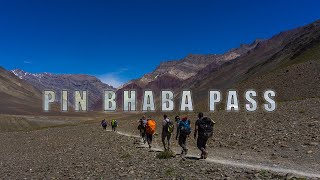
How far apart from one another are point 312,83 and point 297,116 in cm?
4302

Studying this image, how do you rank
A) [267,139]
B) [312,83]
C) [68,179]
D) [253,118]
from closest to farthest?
[68,179], [267,139], [253,118], [312,83]

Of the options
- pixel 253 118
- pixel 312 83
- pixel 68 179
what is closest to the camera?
pixel 68 179

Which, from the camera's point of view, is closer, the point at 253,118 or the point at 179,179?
the point at 179,179

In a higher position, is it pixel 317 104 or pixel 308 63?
pixel 308 63

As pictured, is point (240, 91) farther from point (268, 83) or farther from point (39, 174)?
point (39, 174)

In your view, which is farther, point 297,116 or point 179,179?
point 297,116

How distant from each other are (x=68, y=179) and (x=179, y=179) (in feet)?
18.4

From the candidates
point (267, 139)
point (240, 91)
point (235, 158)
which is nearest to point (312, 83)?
point (240, 91)

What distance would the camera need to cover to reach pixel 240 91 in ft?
341

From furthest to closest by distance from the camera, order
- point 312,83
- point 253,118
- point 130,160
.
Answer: point 312,83 < point 253,118 < point 130,160

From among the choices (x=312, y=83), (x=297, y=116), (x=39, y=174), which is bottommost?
(x=39, y=174)

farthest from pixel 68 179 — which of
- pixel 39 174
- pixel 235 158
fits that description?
pixel 235 158

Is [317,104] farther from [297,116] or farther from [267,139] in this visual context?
[267,139]

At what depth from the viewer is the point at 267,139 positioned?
107ft
